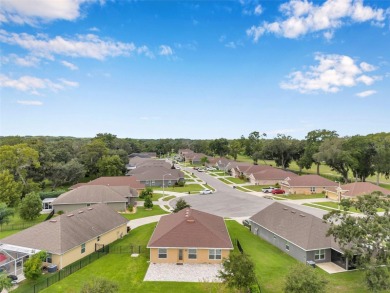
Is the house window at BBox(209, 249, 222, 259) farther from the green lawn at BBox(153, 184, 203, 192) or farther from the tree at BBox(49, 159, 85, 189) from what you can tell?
the tree at BBox(49, 159, 85, 189)

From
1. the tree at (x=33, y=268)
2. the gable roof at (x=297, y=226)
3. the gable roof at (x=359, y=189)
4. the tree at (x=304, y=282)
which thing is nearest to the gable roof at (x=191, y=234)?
the gable roof at (x=297, y=226)

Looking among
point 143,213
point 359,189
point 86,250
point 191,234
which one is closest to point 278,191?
point 359,189

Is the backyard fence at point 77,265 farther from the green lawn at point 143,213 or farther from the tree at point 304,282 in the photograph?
the tree at point 304,282

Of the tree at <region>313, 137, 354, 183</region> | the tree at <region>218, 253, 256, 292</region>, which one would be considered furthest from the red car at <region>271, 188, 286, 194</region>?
the tree at <region>218, 253, 256, 292</region>

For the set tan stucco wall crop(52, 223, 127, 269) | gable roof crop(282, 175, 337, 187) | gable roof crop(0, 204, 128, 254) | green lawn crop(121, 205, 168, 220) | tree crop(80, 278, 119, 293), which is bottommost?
green lawn crop(121, 205, 168, 220)

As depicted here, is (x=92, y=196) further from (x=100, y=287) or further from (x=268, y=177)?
(x=268, y=177)

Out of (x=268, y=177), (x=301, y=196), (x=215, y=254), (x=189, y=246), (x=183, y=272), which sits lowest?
(x=183, y=272)
